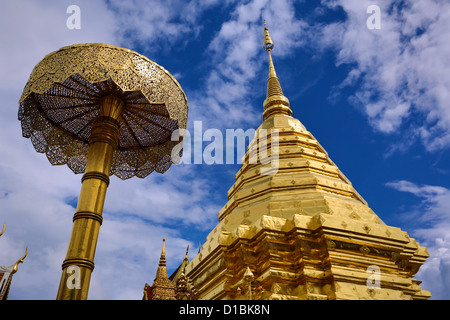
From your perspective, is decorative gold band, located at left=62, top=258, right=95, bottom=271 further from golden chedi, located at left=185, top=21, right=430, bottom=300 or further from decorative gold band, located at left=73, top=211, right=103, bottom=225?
golden chedi, located at left=185, top=21, right=430, bottom=300

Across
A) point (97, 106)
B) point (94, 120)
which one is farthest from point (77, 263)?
point (97, 106)

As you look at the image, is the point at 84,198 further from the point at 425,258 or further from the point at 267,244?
the point at 425,258

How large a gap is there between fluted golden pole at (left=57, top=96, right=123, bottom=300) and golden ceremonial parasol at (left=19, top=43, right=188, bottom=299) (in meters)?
0.01

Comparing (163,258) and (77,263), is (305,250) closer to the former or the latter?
(77,263)

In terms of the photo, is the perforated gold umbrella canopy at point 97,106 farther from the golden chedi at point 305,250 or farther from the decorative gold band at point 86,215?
the golden chedi at point 305,250

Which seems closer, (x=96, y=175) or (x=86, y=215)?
(x=86, y=215)

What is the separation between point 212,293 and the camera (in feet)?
25.9

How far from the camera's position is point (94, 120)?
6.93 meters

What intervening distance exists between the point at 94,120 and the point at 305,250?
15.5 feet

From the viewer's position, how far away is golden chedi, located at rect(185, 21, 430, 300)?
7051 millimetres

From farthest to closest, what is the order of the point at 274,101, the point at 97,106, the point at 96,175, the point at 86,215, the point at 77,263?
1. the point at 274,101
2. the point at 97,106
3. the point at 96,175
4. the point at 86,215
5. the point at 77,263

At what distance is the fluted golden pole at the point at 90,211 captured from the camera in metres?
5.04
